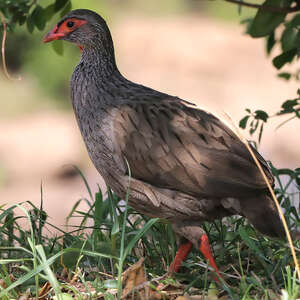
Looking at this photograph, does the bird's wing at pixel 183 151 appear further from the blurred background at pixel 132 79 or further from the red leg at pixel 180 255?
the blurred background at pixel 132 79

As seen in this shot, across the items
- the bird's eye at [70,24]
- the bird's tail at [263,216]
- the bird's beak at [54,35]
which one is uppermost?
the bird's eye at [70,24]

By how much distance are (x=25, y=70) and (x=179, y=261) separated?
12005 millimetres

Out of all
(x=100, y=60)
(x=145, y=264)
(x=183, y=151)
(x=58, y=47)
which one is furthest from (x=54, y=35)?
(x=145, y=264)

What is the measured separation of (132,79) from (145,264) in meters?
11.8

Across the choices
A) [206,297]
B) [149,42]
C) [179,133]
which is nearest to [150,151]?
[179,133]

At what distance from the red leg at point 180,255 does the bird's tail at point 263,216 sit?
0.42 metres

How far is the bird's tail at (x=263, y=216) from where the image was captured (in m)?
3.73

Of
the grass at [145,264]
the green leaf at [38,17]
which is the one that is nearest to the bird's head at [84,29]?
the green leaf at [38,17]

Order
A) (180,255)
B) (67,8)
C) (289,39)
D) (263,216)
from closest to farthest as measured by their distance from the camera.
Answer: (263,216)
(180,255)
(289,39)
(67,8)

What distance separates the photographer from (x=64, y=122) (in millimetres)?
14562

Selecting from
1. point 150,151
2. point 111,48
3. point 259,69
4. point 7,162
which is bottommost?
point 7,162

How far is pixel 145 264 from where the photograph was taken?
395 centimetres

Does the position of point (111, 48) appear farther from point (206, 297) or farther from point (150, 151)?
point (206, 297)

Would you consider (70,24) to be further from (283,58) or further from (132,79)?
(132,79)
